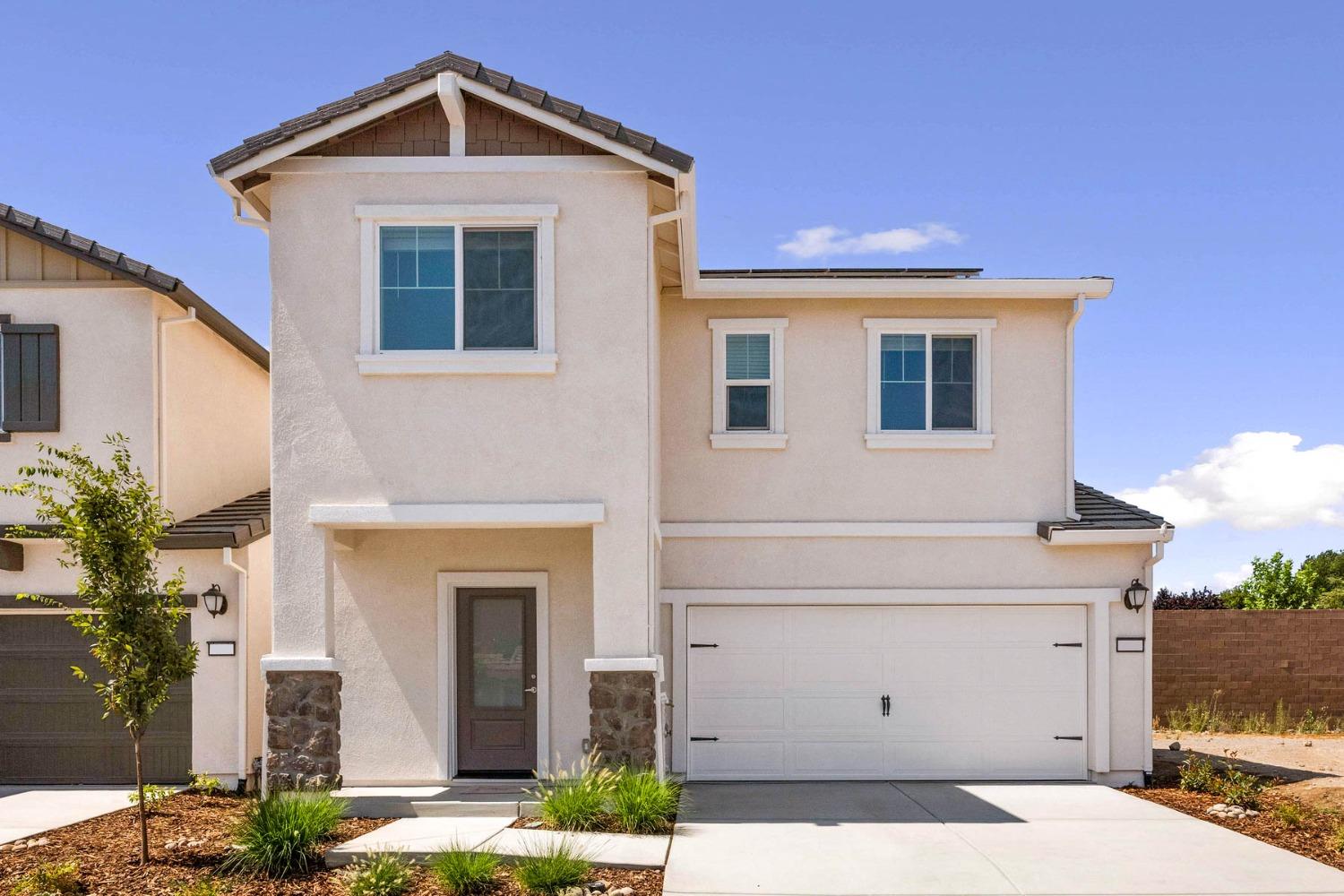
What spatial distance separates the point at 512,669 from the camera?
12.3 metres

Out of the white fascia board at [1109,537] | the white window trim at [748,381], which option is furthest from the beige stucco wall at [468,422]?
the white fascia board at [1109,537]

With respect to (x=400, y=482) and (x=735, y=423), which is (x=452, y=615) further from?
(x=735, y=423)

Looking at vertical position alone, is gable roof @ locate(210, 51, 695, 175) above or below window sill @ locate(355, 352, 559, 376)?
above

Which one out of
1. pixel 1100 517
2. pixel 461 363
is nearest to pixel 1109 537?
pixel 1100 517

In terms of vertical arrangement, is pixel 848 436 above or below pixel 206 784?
above

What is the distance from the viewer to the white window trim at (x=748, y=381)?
519 inches

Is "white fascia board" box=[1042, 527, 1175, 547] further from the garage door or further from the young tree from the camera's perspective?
the young tree

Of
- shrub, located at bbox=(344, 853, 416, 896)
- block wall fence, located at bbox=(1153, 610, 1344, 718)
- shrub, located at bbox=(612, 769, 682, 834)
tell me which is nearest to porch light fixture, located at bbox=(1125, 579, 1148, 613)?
block wall fence, located at bbox=(1153, 610, 1344, 718)

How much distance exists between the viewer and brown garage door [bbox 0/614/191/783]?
40.8 ft

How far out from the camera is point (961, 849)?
9.41 meters

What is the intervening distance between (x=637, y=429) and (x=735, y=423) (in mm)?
3088

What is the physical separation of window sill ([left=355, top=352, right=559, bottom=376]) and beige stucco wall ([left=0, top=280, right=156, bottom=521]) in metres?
3.73

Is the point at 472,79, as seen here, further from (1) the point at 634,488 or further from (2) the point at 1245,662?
(2) the point at 1245,662

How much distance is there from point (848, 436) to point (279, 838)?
735 cm
